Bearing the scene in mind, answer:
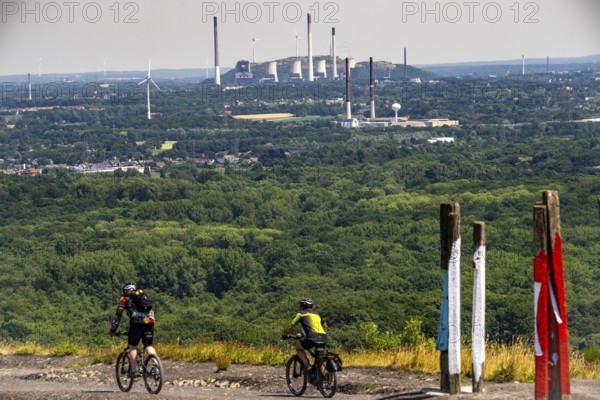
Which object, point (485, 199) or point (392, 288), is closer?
point (392, 288)

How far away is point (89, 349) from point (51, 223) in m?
100

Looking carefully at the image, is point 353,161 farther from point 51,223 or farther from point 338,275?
point 338,275

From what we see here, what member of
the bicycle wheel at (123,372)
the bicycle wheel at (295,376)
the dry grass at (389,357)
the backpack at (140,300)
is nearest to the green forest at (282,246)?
the dry grass at (389,357)

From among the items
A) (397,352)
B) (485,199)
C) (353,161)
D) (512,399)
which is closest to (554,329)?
(512,399)

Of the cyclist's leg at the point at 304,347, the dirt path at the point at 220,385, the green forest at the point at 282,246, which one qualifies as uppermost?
the cyclist's leg at the point at 304,347

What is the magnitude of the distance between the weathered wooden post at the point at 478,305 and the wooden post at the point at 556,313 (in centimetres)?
129

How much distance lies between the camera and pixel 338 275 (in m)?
90.4

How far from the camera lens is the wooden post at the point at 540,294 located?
1386 cm

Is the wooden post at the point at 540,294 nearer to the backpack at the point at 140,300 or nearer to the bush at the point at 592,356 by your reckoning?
the bush at the point at 592,356

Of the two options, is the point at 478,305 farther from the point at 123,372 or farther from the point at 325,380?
the point at 123,372

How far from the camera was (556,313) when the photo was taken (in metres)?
13.9

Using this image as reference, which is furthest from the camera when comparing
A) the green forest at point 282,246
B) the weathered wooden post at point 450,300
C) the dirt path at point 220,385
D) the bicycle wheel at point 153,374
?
the green forest at point 282,246

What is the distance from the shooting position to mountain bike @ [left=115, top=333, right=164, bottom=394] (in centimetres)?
1761

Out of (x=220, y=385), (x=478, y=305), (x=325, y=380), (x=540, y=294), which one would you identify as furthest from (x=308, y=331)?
(x=540, y=294)
